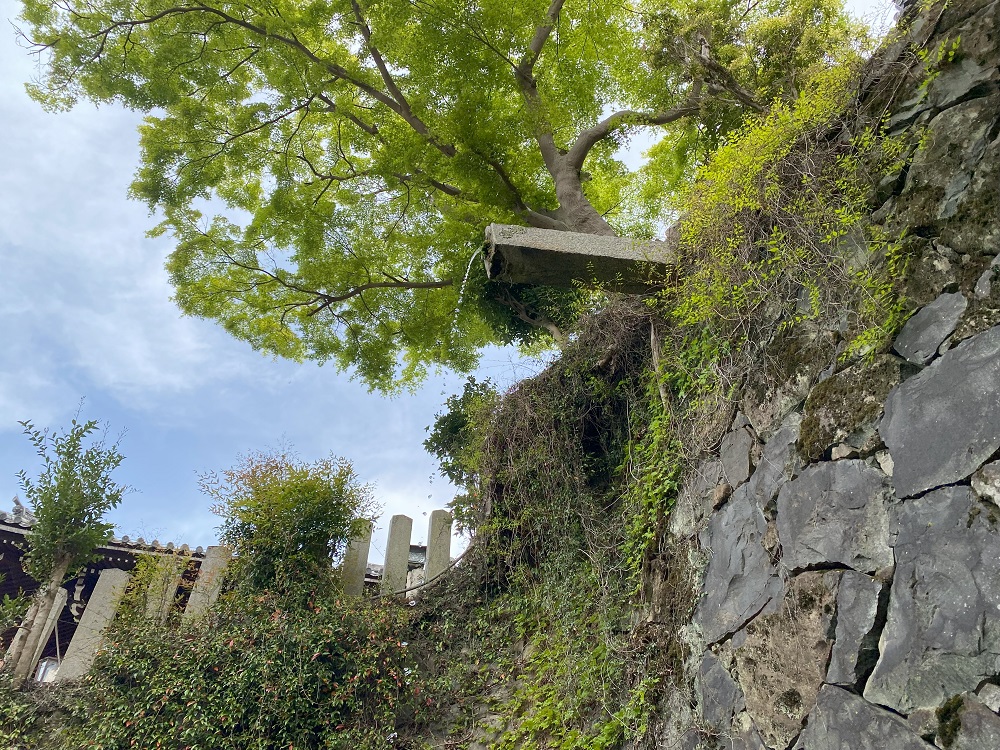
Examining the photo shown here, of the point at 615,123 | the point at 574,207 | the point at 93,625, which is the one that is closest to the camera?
the point at 93,625

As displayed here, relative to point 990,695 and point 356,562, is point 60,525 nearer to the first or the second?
point 356,562

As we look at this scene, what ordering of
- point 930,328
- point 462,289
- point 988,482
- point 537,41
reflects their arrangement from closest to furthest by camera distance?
point 988,482 < point 930,328 < point 537,41 < point 462,289

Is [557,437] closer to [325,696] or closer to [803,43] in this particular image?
[325,696]

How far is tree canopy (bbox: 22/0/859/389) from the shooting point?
26.1ft

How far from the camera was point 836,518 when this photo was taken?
320cm

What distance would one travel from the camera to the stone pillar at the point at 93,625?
693 centimetres

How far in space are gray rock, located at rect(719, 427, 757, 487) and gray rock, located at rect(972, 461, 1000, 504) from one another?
1438mm

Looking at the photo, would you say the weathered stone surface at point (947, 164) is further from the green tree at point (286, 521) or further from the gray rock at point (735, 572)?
the green tree at point (286, 521)

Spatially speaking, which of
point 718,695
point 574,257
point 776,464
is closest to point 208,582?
point 574,257

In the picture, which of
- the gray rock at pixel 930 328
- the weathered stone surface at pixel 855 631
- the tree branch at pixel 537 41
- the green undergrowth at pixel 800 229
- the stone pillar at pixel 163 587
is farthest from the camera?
the tree branch at pixel 537 41

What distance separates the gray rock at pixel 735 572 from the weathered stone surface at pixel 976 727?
1.07 m

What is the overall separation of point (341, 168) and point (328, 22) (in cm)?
223

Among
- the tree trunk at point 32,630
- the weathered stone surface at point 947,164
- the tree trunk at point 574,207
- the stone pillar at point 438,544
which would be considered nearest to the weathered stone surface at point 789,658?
the weathered stone surface at point 947,164

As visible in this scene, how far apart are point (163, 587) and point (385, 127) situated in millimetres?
6449
